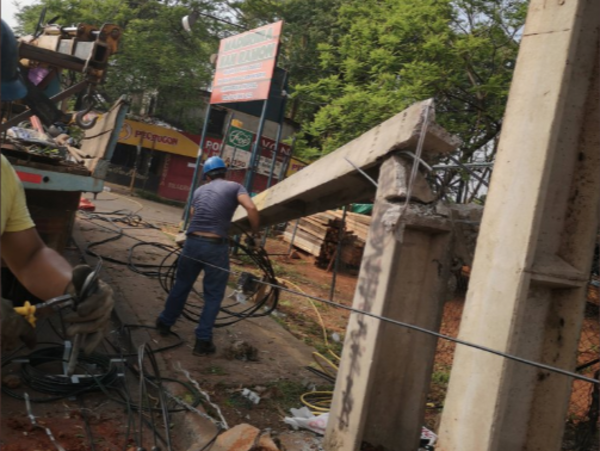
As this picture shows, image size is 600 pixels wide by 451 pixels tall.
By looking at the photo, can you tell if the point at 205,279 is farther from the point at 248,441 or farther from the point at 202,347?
the point at 248,441

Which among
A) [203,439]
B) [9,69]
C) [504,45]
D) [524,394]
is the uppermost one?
[504,45]

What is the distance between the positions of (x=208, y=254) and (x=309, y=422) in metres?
2.10

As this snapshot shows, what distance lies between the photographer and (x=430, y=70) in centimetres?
1016

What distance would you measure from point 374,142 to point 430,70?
662cm

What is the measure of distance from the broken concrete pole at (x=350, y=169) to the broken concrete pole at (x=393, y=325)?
7.3 inches

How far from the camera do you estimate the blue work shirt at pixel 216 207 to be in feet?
18.8

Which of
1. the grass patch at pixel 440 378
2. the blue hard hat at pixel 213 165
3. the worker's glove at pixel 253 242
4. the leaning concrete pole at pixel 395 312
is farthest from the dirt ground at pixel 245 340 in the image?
the blue hard hat at pixel 213 165

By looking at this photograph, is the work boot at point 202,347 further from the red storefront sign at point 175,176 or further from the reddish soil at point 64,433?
the red storefront sign at point 175,176

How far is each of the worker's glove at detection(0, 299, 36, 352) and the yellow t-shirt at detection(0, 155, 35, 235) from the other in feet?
1.00

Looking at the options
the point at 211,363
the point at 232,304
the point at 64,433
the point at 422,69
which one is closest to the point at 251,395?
the point at 211,363

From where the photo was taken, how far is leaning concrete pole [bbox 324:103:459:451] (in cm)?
383

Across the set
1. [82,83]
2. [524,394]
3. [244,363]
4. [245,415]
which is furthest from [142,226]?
[524,394]

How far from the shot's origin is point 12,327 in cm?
212

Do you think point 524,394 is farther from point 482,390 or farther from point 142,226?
point 142,226
